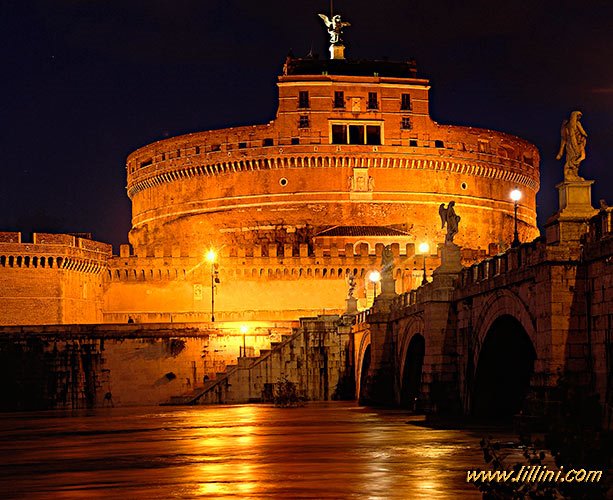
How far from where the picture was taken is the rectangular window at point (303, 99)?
75750 millimetres

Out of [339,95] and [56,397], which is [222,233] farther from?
[56,397]

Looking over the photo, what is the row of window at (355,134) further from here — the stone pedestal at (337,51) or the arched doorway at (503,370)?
the arched doorway at (503,370)

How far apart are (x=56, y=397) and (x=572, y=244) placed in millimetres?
34641

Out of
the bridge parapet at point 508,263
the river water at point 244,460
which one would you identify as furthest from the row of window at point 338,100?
the bridge parapet at point 508,263

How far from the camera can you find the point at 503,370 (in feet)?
90.8

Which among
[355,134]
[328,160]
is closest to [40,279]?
[328,160]

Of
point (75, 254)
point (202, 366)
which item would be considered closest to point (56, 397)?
point (202, 366)

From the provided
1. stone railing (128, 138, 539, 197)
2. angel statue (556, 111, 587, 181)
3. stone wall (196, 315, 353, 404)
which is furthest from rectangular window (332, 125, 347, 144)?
angel statue (556, 111, 587, 181)

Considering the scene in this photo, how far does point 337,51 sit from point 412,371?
4996cm

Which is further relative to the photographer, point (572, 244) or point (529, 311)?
point (529, 311)

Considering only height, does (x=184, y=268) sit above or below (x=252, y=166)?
below

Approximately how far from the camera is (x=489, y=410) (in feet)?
93.2

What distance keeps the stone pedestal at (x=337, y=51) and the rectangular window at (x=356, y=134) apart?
30.3 ft

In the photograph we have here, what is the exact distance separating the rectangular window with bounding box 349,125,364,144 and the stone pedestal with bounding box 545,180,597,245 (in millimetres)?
55050
